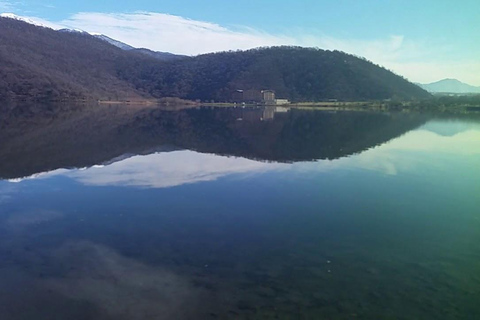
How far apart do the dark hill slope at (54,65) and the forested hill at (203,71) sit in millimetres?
303

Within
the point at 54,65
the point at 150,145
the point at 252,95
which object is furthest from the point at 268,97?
the point at 150,145

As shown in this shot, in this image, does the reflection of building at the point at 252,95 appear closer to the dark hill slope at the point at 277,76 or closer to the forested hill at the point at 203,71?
the forested hill at the point at 203,71

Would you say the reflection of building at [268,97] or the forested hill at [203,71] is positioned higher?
the forested hill at [203,71]

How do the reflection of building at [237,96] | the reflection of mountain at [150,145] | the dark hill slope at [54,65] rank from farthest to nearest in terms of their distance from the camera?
the reflection of building at [237,96]
the dark hill slope at [54,65]
the reflection of mountain at [150,145]

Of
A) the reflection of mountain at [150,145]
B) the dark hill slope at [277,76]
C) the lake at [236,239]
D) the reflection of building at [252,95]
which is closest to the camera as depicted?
the lake at [236,239]

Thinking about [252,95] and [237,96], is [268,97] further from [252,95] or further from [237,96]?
[237,96]

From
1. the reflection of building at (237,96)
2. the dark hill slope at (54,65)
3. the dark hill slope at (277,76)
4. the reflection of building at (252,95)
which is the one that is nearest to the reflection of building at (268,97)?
the reflection of building at (252,95)

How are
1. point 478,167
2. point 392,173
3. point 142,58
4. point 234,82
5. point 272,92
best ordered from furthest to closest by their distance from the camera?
1. point 142,58
2. point 234,82
3. point 272,92
4. point 478,167
5. point 392,173

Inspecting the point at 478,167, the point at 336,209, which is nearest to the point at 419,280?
the point at 336,209

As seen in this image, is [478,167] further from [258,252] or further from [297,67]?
[297,67]

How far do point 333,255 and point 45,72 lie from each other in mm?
112760

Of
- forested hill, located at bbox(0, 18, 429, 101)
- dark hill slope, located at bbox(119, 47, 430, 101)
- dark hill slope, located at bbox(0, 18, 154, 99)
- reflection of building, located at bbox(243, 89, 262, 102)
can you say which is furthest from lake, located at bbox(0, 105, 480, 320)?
dark hill slope, located at bbox(119, 47, 430, 101)

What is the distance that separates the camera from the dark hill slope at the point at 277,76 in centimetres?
13838

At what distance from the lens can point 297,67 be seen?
5846 inches
